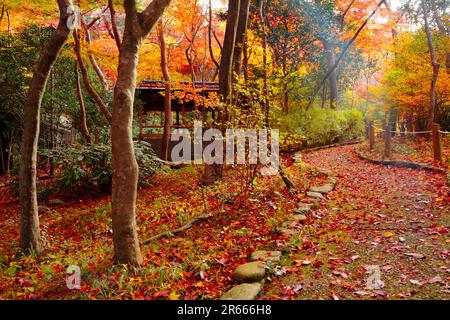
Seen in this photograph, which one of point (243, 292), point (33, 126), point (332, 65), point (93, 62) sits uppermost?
point (332, 65)

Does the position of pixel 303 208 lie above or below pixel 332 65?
→ below

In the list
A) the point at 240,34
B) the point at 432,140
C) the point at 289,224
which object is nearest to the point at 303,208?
the point at 289,224

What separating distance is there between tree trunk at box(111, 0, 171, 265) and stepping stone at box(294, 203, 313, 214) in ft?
11.2

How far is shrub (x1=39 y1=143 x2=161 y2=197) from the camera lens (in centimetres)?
976

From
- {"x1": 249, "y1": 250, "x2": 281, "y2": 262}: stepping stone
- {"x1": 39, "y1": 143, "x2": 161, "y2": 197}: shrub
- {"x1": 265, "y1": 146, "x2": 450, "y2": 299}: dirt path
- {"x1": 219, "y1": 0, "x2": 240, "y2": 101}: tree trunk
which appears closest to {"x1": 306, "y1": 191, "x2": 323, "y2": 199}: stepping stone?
{"x1": 265, "y1": 146, "x2": 450, "y2": 299}: dirt path

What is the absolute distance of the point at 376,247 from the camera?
15.1ft

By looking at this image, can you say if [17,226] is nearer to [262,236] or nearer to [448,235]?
[262,236]

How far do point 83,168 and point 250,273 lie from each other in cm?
785

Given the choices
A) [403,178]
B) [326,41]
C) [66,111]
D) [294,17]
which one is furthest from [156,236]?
[326,41]

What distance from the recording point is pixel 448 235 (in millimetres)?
4707

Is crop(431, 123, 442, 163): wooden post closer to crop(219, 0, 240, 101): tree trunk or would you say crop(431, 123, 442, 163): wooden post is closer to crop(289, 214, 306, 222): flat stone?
crop(289, 214, 306, 222): flat stone

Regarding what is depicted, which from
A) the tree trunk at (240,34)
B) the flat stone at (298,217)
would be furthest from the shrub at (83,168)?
the flat stone at (298,217)

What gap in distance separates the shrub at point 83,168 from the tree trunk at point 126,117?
6.29 meters

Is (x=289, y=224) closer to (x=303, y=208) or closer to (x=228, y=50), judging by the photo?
(x=303, y=208)
